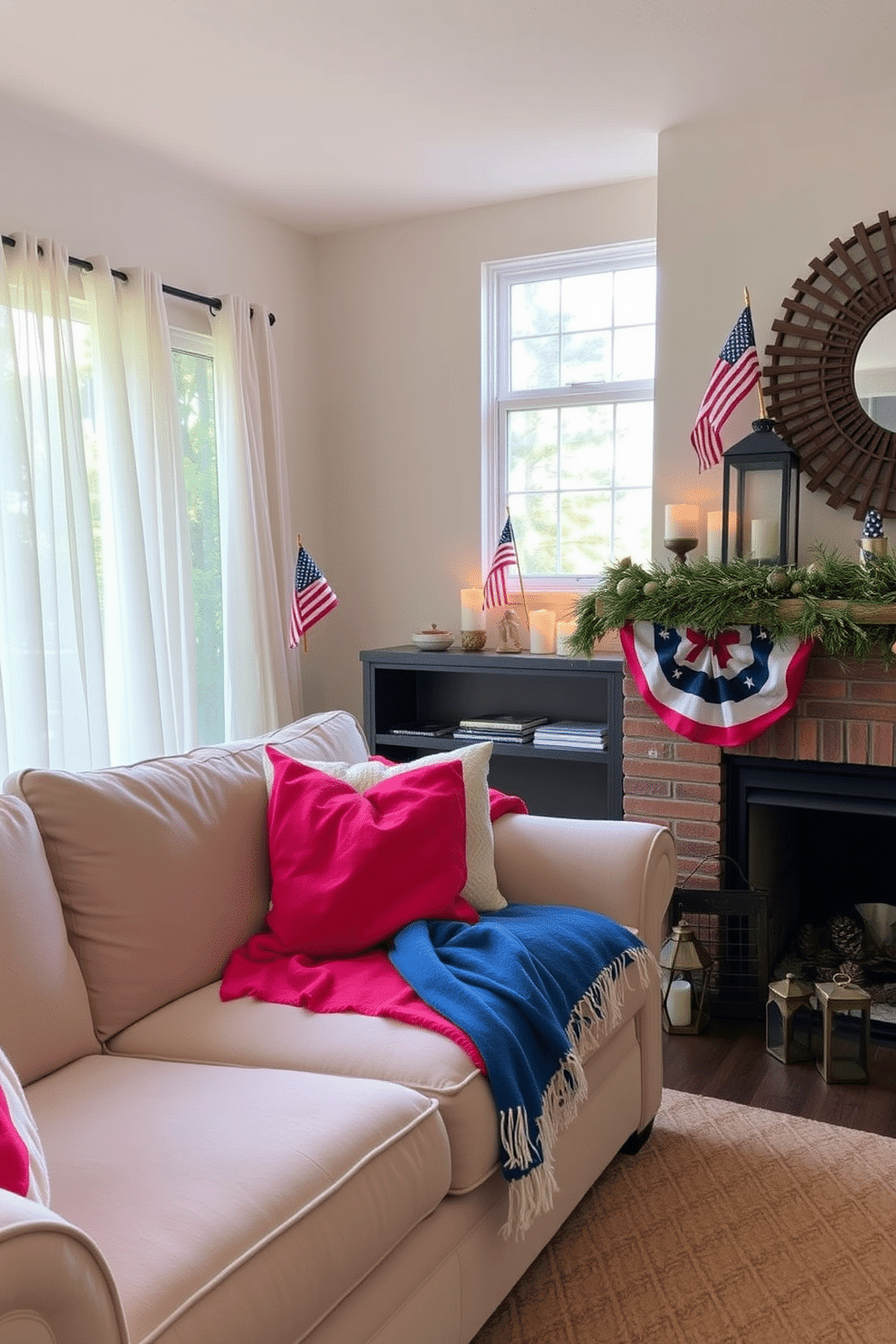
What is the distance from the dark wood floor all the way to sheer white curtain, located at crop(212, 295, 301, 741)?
1.88m

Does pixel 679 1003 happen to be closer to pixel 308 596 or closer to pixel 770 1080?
pixel 770 1080

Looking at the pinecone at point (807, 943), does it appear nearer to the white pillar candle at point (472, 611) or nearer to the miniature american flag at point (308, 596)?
the white pillar candle at point (472, 611)

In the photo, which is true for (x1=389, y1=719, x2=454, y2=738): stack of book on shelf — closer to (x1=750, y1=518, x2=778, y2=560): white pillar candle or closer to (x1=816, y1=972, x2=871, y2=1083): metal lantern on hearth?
(x1=750, y1=518, x2=778, y2=560): white pillar candle

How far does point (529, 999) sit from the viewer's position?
1.89m

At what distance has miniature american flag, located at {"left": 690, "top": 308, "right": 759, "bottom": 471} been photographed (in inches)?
126

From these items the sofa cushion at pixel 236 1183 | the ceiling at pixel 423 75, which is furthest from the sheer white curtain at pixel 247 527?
the sofa cushion at pixel 236 1183

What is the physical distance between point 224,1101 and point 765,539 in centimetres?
227

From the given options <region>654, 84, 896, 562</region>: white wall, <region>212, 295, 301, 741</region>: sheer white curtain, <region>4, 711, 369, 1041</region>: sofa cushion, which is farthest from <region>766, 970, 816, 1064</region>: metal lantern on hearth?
<region>212, 295, 301, 741</region>: sheer white curtain

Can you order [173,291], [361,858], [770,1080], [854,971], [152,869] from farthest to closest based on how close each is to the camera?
[173,291]
[854,971]
[770,1080]
[361,858]
[152,869]

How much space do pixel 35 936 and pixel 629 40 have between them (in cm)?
255

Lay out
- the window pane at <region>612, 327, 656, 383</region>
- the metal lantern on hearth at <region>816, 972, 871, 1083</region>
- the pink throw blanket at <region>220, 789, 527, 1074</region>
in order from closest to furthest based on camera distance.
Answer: the pink throw blanket at <region>220, 789, 527, 1074</region>, the metal lantern on hearth at <region>816, 972, 871, 1083</region>, the window pane at <region>612, 327, 656, 383</region>

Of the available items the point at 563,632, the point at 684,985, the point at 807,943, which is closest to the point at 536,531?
the point at 563,632

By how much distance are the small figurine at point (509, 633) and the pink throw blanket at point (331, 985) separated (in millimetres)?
2075

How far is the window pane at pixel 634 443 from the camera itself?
13.4 feet
